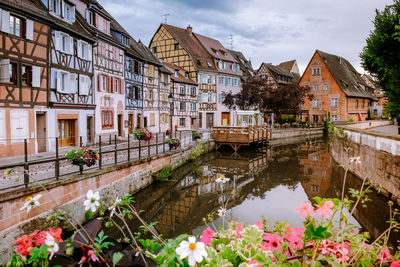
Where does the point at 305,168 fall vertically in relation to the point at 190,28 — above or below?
below

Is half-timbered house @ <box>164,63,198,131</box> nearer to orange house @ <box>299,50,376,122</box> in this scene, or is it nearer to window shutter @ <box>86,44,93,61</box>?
window shutter @ <box>86,44,93,61</box>

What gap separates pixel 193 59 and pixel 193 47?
131 inches

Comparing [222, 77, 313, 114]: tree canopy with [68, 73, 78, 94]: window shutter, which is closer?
[68, 73, 78, 94]: window shutter

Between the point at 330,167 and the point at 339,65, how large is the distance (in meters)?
39.8

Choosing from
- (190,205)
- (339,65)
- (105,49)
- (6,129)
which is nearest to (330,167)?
(190,205)

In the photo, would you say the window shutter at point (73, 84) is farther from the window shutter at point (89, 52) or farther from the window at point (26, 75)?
the window at point (26, 75)

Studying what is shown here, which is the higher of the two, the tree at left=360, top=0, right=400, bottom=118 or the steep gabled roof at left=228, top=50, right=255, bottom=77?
the steep gabled roof at left=228, top=50, right=255, bottom=77

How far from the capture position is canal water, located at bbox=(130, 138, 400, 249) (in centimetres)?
989

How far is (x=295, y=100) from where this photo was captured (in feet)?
129

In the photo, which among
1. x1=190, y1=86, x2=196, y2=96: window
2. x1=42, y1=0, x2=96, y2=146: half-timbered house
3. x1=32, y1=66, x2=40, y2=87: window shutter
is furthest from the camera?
x1=190, y1=86, x2=196, y2=96: window

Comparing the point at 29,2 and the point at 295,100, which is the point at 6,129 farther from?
the point at 295,100

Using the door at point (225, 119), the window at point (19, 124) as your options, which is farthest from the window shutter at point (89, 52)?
the door at point (225, 119)

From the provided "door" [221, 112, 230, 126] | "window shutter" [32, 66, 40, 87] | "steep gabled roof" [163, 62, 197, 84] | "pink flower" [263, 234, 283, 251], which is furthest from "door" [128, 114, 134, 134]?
"pink flower" [263, 234, 283, 251]

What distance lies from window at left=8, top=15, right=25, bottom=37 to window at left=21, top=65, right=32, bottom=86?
147 cm
